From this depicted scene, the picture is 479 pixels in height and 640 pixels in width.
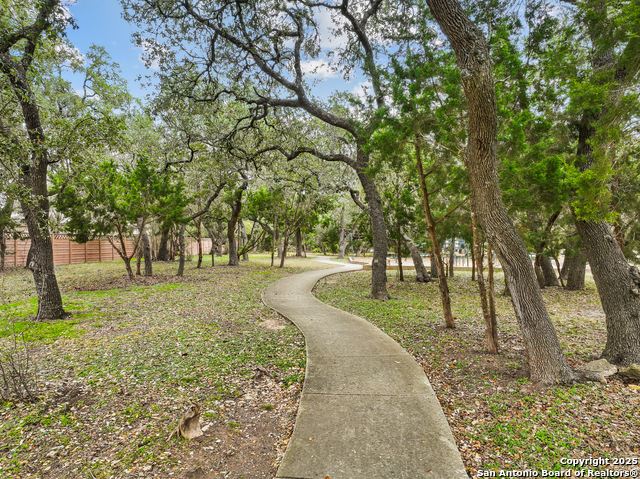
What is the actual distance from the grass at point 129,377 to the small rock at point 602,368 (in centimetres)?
367

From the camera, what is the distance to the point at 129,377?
4.00 metres

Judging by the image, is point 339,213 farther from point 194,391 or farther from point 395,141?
point 194,391

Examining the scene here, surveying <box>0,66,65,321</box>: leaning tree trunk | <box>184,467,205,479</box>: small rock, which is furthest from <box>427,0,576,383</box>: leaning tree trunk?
<box>0,66,65,321</box>: leaning tree trunk

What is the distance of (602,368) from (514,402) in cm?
152

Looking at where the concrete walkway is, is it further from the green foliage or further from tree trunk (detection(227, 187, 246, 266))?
tree trunk (detection(227, 187, 246, 266))

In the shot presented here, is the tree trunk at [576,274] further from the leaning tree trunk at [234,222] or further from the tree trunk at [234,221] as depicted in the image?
the leaning tree trunk at [234,222]

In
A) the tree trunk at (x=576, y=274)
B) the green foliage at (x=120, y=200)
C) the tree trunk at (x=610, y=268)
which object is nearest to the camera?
the tree trunk at (x=610, y=268)

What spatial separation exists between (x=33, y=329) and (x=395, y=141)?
760 centimetres

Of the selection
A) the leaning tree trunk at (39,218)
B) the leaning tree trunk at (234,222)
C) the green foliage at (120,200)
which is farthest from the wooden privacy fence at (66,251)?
the leaning tree trunk at (39,218)

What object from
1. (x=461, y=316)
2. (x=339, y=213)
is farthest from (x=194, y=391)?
(x=339, y=213)

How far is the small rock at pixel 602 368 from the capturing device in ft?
12.3

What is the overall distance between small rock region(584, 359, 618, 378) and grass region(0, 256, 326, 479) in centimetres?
367

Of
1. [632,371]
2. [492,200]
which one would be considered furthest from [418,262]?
[492,200]

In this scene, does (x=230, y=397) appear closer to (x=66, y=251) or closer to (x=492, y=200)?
(x=492, y=200)
